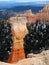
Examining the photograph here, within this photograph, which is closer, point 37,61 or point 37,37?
point 37,61

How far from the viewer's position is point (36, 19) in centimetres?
1090

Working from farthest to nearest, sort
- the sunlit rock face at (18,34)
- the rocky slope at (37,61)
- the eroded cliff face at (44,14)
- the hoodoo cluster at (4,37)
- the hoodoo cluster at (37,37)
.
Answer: the eroded cliff face at (44,14) < the hoodoo cluster at (37,37) < the hoodoo cluster at (4,37) < the sunlit rock face at (18,34) < the rocky slope at (37,61)

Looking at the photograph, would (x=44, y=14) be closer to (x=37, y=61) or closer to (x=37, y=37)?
(x=37, y=37)

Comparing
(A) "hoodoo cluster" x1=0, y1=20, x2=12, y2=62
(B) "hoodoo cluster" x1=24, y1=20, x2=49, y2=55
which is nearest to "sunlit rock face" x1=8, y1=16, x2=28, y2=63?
→ (A) "hoodoo cluster" x1=0, y1=20, x2=12, y2=62

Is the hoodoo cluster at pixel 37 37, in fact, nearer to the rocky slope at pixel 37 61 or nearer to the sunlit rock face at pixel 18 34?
the sunlit rock face at pixel 18 34

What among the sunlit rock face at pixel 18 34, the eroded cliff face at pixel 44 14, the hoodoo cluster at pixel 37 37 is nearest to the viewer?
the sunlit rock face at pixel 18 34

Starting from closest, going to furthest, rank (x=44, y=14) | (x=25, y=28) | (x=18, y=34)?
(x=18, y=34), (x=25, y=28), (x=44, y=14)

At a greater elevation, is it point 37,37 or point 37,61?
point 37,61

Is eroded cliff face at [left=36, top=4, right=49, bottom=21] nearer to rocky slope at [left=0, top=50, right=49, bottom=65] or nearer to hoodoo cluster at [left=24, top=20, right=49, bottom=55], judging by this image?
hoodoo cluster at [left=24, top=20, right=49, bottom=55]

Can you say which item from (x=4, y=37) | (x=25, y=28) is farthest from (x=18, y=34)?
(x=4, y=37)

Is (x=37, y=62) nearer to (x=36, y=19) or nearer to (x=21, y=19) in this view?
(x=21, y=19)

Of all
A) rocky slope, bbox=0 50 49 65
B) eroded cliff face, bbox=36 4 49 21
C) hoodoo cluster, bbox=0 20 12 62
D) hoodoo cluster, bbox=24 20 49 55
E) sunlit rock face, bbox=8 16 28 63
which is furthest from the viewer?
eroded cliff face, bbox=36 4 49 21

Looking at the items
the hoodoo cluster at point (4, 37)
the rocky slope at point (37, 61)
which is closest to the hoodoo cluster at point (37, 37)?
the hoodoo cluster at point (4, 37)

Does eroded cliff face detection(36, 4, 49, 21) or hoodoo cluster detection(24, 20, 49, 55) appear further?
eroded cliff face detection(36, 4, 49, 21)
